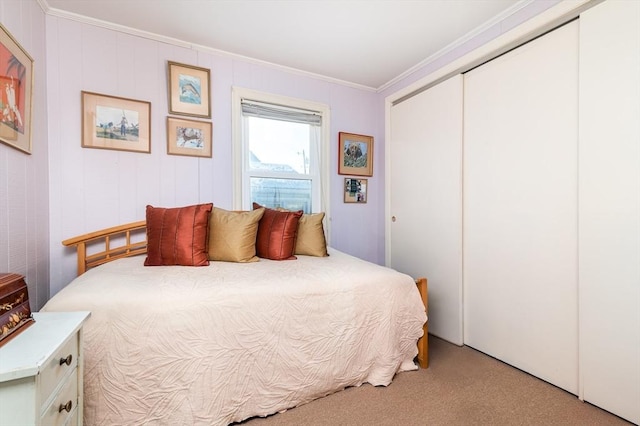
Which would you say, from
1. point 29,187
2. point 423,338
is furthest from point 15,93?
point 423,338

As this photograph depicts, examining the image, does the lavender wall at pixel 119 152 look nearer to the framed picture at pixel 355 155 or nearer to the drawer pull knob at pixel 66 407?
the framed picture at pixel 355 155

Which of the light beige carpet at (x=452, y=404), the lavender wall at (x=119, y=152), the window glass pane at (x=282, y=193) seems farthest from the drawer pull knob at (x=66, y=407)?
the window glass pane at (x=282, y=193)

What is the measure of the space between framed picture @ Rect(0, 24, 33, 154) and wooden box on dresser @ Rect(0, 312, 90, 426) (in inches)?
41.1

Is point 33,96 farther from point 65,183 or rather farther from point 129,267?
point 129,267

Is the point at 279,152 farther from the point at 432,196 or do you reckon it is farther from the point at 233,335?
the point at 233,335

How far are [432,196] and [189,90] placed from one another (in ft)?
7.32

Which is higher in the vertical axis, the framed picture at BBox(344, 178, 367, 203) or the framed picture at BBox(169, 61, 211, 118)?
the framed picture at BBox(169, 61, 211, 118)

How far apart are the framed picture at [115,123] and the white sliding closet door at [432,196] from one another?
2228mm

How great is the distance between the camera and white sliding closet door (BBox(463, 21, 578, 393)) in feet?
5.68

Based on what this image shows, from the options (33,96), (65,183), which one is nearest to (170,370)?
(65,183)

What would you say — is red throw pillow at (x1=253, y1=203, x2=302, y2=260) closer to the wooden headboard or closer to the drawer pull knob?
the wooden headboard

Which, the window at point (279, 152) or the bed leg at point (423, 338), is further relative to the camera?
the window at point (279, 152)

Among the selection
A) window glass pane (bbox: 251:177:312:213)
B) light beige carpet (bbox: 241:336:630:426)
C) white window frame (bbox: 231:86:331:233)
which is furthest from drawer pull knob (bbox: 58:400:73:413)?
window glass pane (bbox: 251:177:312:213)

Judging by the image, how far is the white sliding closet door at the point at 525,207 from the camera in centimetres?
173
